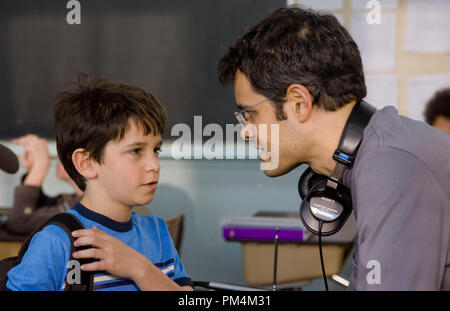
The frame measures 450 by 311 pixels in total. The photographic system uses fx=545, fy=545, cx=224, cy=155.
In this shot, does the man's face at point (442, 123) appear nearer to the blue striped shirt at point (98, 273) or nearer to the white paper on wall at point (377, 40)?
the white paper on wall at point (377, 40)

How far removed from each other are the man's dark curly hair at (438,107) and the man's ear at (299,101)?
146 cm

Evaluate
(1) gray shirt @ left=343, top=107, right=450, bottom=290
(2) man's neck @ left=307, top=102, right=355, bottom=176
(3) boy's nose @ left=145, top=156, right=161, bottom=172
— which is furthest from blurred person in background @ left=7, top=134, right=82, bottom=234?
(1) gray shirt @ left=343, top=107, right=450, bottom=290

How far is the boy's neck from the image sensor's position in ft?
3.76

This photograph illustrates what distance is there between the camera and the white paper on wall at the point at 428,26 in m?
2.78

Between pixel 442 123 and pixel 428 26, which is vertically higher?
pixel 428 26

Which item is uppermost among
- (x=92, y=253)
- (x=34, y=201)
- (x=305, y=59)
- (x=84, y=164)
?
(x=305, y=59)

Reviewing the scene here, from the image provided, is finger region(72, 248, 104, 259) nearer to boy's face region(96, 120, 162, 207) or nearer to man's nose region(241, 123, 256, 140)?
boy's face region(96, 120, 162, 207)

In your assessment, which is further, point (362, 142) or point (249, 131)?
point (249, 131)

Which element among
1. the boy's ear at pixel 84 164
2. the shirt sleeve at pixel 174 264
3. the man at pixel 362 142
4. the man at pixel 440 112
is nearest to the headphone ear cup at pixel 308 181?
the man at pixel 362 142

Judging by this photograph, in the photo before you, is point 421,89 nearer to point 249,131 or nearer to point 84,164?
point 249,131

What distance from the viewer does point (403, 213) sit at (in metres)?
0.78

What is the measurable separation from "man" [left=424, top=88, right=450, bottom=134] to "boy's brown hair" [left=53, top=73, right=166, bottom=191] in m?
1.52

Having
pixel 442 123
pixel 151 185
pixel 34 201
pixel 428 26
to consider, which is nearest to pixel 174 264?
pixel 151 185

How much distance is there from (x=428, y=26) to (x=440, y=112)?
0.65m
